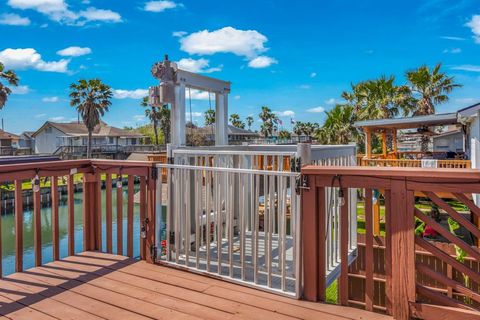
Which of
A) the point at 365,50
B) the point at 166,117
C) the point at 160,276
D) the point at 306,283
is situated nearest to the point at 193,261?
the point at 160,276

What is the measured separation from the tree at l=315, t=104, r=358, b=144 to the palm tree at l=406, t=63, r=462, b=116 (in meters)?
3.22

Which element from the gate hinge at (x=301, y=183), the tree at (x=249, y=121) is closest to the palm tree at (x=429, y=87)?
the gate hinge at (x=301, y=183)

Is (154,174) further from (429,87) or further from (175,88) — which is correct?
(429,87)

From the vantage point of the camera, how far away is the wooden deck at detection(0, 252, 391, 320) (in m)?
2.04

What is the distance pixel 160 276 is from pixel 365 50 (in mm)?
35250

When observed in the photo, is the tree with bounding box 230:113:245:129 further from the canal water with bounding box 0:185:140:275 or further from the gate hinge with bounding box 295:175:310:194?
the gate hinge with bounding box 295:175:310:194

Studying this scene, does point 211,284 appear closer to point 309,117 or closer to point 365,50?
point 365,50

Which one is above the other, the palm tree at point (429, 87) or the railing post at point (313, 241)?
the palm tree at point (429, 87)

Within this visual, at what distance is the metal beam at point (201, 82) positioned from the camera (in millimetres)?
2988

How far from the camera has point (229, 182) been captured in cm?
269

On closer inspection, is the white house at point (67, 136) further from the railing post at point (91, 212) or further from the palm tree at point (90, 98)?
the railing post at point (91, 212)

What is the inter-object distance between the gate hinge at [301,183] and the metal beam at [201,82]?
146 centimetres

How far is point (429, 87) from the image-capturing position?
17469 millimetres

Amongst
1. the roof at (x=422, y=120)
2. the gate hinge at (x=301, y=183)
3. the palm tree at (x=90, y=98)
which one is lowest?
the gate hinge at (x=301, y=183)
